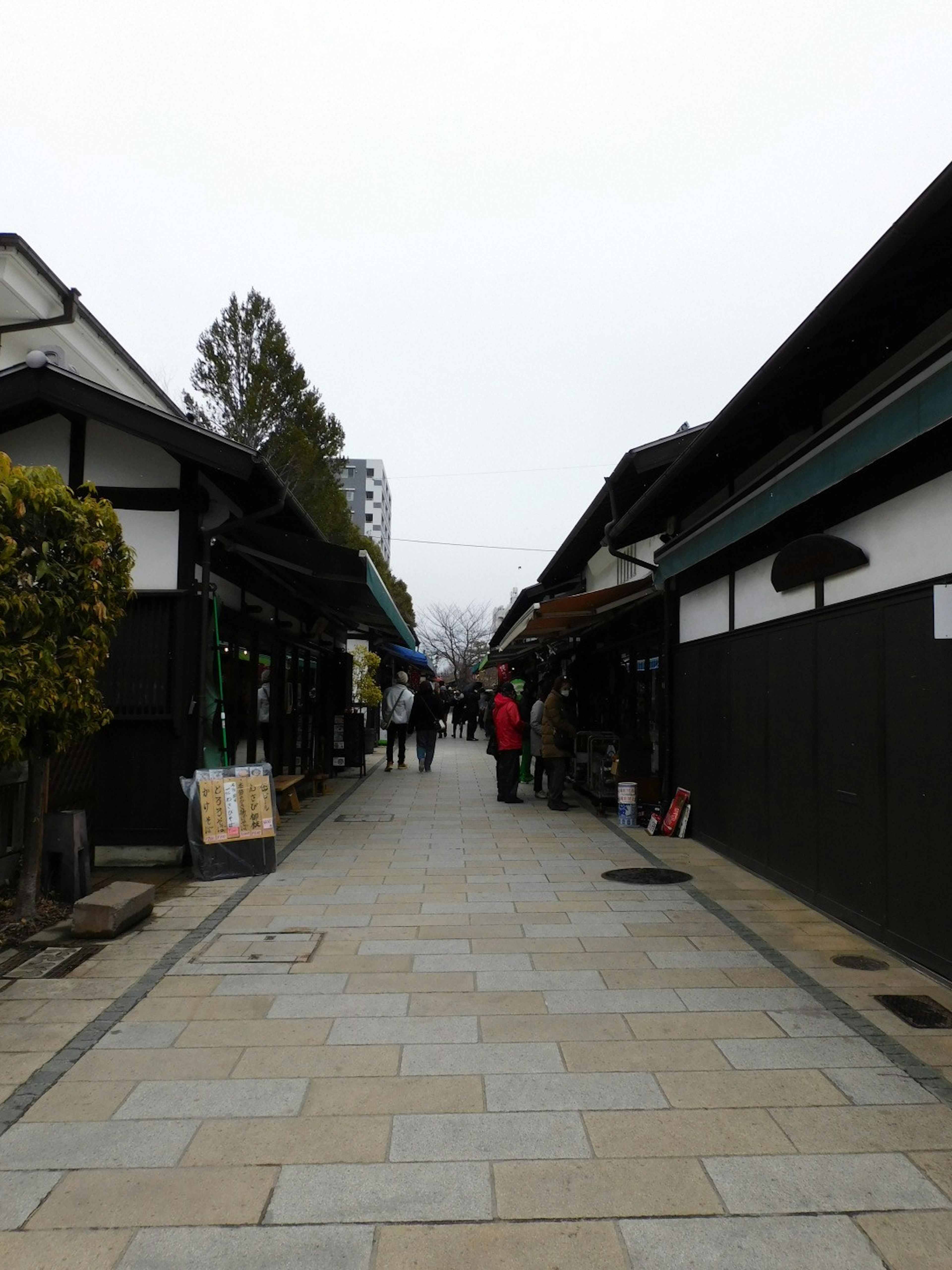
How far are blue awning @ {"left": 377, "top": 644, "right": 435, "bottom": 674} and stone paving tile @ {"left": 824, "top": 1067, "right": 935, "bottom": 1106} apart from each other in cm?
2102

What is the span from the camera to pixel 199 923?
661 centimetres

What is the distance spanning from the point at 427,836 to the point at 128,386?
11.7 m

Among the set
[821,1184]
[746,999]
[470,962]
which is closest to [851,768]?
[746,999]

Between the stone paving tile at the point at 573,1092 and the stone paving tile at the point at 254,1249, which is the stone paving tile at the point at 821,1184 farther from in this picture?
the stone paving tile at the point at 254,1249

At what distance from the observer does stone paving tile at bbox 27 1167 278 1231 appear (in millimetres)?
2887

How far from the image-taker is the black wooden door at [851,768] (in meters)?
5.92

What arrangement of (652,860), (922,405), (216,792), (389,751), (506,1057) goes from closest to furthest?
1. (506,1057)
2. (922,405)
3. (216,792)
4. (652,860)
5. (389,751)

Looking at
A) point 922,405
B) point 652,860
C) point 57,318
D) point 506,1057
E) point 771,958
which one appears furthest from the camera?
point 57,318

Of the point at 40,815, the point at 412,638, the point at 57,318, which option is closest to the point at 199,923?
the point at 40,815

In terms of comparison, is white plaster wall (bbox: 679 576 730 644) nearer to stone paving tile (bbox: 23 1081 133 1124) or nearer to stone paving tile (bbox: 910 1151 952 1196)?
stone paving tile (bbox: 910 1151 952 1196)

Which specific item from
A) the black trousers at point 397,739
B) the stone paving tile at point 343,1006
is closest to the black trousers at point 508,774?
the black trousers at point 397,739

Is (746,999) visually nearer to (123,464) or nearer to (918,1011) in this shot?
(918,1011)

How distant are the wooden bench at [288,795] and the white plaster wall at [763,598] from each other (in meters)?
6.35

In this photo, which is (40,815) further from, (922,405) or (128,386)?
(128,386)
